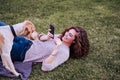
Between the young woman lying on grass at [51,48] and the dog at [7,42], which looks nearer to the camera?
the dog at [7,42]

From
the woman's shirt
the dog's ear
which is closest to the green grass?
the woman's shirt

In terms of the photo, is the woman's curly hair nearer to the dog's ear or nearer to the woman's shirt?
the woman's shirt

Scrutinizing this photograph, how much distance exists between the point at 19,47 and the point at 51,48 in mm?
442

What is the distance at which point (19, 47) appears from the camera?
159 inches

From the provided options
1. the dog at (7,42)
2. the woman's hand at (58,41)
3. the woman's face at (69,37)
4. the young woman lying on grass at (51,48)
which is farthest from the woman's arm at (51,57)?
the dog at (7,42)

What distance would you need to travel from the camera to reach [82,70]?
4.11 m

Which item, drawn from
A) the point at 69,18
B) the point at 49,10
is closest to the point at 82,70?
the point at 69,18

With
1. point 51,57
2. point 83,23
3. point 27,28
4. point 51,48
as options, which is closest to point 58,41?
point 51,48

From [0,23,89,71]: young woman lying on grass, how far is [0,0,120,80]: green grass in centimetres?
13

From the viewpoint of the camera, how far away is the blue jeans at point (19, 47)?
402cm

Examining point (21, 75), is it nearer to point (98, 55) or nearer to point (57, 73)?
point (57, 73)

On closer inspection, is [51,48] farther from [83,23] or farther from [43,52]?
[83,23]

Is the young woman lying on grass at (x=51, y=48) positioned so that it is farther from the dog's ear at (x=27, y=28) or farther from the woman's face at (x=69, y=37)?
the dog's ear at (x=27, y=28)

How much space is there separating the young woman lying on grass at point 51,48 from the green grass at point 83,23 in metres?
0.13
